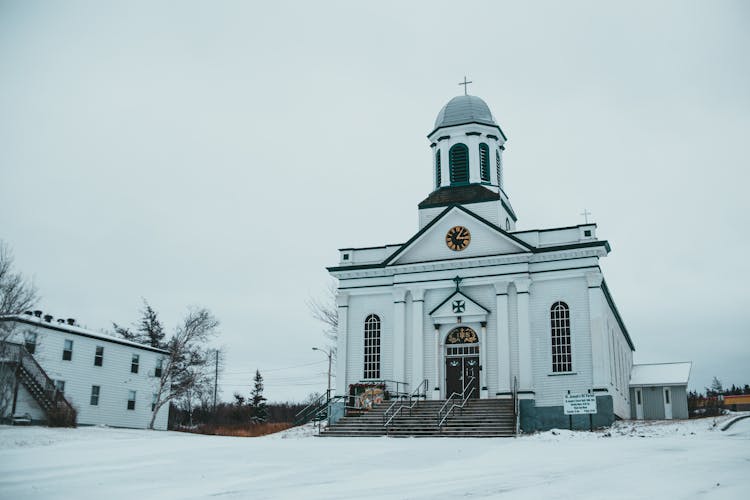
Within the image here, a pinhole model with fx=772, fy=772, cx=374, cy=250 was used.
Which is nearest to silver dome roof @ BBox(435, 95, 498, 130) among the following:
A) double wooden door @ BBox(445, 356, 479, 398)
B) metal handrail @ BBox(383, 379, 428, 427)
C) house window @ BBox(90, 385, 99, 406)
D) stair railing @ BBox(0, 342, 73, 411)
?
double wooden door @ BBox(445, 356, 479, 398)

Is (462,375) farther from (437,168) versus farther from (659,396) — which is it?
(659,396)

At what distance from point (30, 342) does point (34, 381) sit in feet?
7.03

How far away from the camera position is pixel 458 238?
109 feet

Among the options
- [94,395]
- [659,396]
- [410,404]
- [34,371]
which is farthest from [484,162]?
[34,371]

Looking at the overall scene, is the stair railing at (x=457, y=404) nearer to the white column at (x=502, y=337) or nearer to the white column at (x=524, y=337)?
the white column at (x=502, y=337)

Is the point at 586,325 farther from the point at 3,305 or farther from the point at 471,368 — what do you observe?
the point at 3,305

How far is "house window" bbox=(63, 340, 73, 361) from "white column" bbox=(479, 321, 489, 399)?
67.4ft

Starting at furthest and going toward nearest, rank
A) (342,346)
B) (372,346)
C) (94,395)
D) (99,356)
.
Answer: (99,356) → (94,395) → (342,346) → (372,346)

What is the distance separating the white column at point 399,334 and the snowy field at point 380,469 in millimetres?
12438

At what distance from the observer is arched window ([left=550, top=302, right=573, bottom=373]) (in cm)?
3028

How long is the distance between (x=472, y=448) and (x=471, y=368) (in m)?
13.8

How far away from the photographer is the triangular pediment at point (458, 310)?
31984 millimetres

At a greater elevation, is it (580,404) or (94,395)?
(94,395)

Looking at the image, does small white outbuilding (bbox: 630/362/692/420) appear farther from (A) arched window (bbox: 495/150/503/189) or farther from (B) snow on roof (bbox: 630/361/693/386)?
(A) arched window (bbox: 495/150/503/189)
